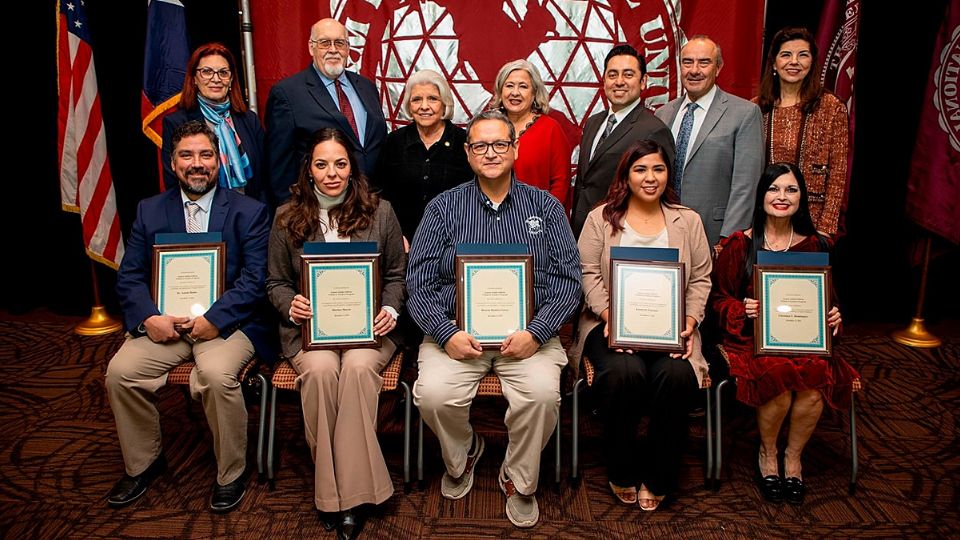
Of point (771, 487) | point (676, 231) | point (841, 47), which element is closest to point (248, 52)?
point (676, 231)

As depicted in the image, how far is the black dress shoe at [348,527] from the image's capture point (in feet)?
8.09

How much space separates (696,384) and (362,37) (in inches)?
116

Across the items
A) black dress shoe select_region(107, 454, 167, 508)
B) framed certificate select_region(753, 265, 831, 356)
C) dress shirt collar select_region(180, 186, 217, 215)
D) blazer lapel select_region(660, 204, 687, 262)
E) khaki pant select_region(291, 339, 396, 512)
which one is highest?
dress shirt collar select_region(180, 186, 217, 215)

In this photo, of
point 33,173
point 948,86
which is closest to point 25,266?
point 33,173

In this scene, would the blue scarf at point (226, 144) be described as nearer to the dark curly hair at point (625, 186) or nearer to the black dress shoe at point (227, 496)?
the black dress shoe at point (227, 496)

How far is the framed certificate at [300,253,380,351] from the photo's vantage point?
2.66 m

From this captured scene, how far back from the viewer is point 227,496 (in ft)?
8.82

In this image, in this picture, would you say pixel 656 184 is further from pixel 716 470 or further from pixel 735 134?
pixel 716 470

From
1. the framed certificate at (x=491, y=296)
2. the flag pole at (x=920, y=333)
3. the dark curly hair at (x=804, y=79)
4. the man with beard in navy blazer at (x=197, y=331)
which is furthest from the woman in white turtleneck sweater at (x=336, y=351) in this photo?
the flag pole at (x=920, y=333)

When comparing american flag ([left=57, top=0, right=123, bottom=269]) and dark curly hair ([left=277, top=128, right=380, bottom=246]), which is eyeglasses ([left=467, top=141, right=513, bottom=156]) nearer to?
dark curly hair ([left=277, top=128, right=380, bottom=246])

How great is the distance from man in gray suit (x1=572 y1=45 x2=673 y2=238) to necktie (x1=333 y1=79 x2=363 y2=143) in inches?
50.4

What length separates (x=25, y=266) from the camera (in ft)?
16.5

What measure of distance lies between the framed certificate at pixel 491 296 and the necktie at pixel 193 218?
49.2 inches

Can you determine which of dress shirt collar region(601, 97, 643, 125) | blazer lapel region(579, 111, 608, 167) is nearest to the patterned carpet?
blazer lapel region(579, 111, 608, 167)
